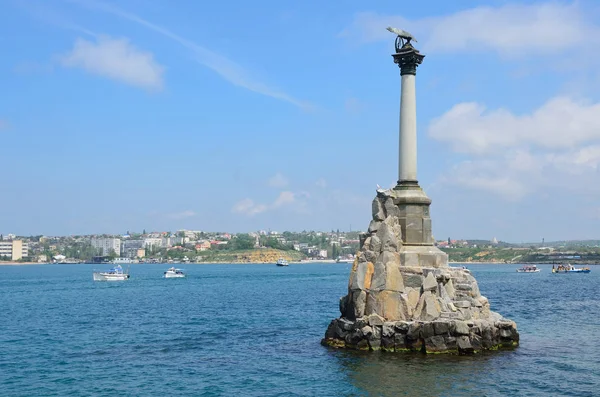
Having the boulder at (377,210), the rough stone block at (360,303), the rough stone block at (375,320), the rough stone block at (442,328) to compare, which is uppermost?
the boulder at (377,210)

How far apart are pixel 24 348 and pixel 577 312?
33.3 m

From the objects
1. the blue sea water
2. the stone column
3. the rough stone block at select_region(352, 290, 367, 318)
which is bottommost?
the blue sea water

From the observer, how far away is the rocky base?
2620 centimetres

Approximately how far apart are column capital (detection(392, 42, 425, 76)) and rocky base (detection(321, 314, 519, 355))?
436 inches

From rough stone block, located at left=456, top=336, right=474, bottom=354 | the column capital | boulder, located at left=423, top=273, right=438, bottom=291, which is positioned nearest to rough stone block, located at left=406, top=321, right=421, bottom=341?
rough stone block, located at left=456, top=336, right=474, bottom=354

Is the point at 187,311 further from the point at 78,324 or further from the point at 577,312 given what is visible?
the point at 577,312

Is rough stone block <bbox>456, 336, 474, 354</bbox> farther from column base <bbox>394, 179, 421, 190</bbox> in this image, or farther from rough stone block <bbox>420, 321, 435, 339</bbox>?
column base <bbox>394, 179, 421, 190</bbox>

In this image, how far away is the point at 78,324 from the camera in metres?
41.4

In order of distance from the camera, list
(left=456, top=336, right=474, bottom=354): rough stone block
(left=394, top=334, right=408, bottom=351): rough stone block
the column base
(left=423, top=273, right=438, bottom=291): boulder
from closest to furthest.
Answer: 1. (left=456, top=336, right=474, bottom=354): rough stone block
2. (left=394, top=334, right=408, bottom=351): rough stone block
3. (left=423, top=273, right=438, bottom=291): boulder
4. the column base

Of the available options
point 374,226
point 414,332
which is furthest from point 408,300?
point 374,226

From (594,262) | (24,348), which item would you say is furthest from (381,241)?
(594,262)

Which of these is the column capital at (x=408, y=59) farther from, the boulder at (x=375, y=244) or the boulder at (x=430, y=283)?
the boulder at (x=430, y=283)

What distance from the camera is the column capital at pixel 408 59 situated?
30000 millimetres

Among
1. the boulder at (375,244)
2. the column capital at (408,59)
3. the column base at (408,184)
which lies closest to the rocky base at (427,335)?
Answer: the boulder at (375,244)
